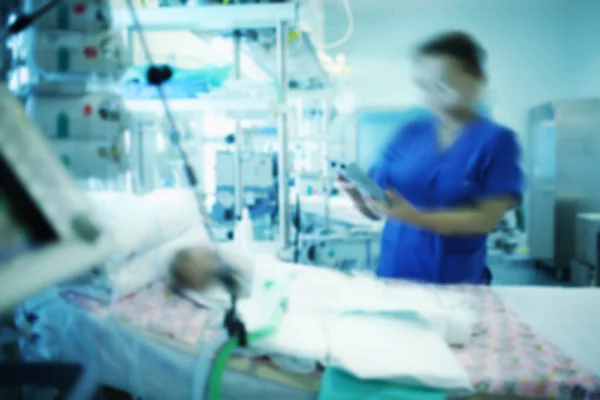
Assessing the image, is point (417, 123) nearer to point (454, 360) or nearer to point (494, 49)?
point (454, 360)

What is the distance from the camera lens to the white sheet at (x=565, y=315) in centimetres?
91

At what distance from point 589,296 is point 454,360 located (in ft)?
2.36

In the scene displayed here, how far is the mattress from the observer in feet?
2.45

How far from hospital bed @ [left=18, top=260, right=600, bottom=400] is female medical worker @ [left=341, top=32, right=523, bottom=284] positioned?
23 cm

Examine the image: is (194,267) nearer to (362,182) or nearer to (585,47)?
(362,182)

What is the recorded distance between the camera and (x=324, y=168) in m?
3.29

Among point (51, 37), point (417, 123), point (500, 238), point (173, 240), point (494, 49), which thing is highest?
point (494, 49)

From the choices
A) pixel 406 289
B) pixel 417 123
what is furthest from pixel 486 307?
pixel 417 123

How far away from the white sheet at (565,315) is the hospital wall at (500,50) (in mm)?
4022

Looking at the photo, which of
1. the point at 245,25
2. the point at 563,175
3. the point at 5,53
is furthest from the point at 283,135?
the point at 563,175

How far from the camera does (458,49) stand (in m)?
1.29

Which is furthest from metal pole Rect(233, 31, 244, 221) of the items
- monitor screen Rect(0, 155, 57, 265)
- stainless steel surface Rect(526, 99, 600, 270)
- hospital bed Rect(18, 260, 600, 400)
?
stainless steel surface Rect(526, 99, 600, 270)

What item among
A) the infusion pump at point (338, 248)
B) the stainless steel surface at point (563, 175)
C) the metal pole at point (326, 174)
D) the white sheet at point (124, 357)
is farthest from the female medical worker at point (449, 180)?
the stainless steel surface at point (563, 175)

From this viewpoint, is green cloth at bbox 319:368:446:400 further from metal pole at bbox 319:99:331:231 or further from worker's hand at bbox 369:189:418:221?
metal pole at bbox 319:99:331:231
